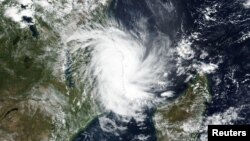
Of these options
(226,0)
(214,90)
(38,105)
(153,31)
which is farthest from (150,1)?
(38,105)

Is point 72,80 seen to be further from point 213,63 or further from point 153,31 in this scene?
point 213,63

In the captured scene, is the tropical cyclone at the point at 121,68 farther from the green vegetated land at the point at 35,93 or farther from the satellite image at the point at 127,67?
the green vegetated land at the point at 35,93

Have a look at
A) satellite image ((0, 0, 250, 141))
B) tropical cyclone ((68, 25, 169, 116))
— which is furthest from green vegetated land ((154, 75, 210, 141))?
tropical cyclone ((68, 25, 169, 116))

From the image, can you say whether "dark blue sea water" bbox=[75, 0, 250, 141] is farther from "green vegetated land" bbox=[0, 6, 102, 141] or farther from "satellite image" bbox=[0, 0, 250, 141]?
"green vegetated land" bbox=[0, 6, 102, 141]

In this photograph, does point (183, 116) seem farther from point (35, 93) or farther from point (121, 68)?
point (35, 93)

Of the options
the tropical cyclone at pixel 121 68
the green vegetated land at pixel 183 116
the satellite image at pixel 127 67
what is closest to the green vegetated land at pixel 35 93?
the satellite image at pixel 127 67

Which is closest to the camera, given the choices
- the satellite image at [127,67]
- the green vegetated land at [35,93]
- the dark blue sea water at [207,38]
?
the green vegetated land at [35,93]
